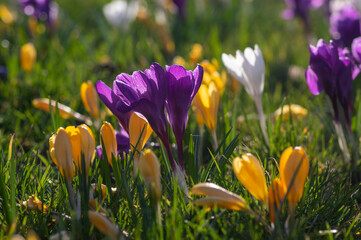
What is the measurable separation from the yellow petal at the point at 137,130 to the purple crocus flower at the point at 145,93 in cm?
6

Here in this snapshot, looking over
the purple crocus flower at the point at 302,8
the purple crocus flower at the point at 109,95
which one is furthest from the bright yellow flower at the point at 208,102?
the purple crocus flower at the point at 302,8

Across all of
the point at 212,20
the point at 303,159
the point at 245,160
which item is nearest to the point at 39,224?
the point at 245,160

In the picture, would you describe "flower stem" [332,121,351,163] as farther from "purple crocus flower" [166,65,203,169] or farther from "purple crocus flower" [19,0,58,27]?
"purple crocus flower" [19,0,58,27]

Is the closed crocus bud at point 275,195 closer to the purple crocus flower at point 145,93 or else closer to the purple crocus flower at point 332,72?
the purple crocus flower at point 145,93

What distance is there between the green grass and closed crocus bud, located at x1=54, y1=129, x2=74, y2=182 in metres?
0.05

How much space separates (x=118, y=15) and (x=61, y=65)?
1.20 m

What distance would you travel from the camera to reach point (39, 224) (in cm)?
122

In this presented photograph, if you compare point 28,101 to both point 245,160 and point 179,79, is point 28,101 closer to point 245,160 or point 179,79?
point 179,79

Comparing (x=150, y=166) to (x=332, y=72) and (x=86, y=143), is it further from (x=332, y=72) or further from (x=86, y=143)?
(x=332, y=72)

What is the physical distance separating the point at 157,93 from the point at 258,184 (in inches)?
14.7

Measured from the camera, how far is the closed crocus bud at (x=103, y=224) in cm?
105

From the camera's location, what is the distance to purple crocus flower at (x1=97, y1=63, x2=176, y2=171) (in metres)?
1.19

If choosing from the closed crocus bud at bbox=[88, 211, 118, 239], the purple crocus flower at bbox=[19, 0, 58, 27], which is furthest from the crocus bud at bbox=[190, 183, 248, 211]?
the purple crocus flower at bbox=[19, 0, 58, 27]

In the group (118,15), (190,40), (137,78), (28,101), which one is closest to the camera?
(137,78)
